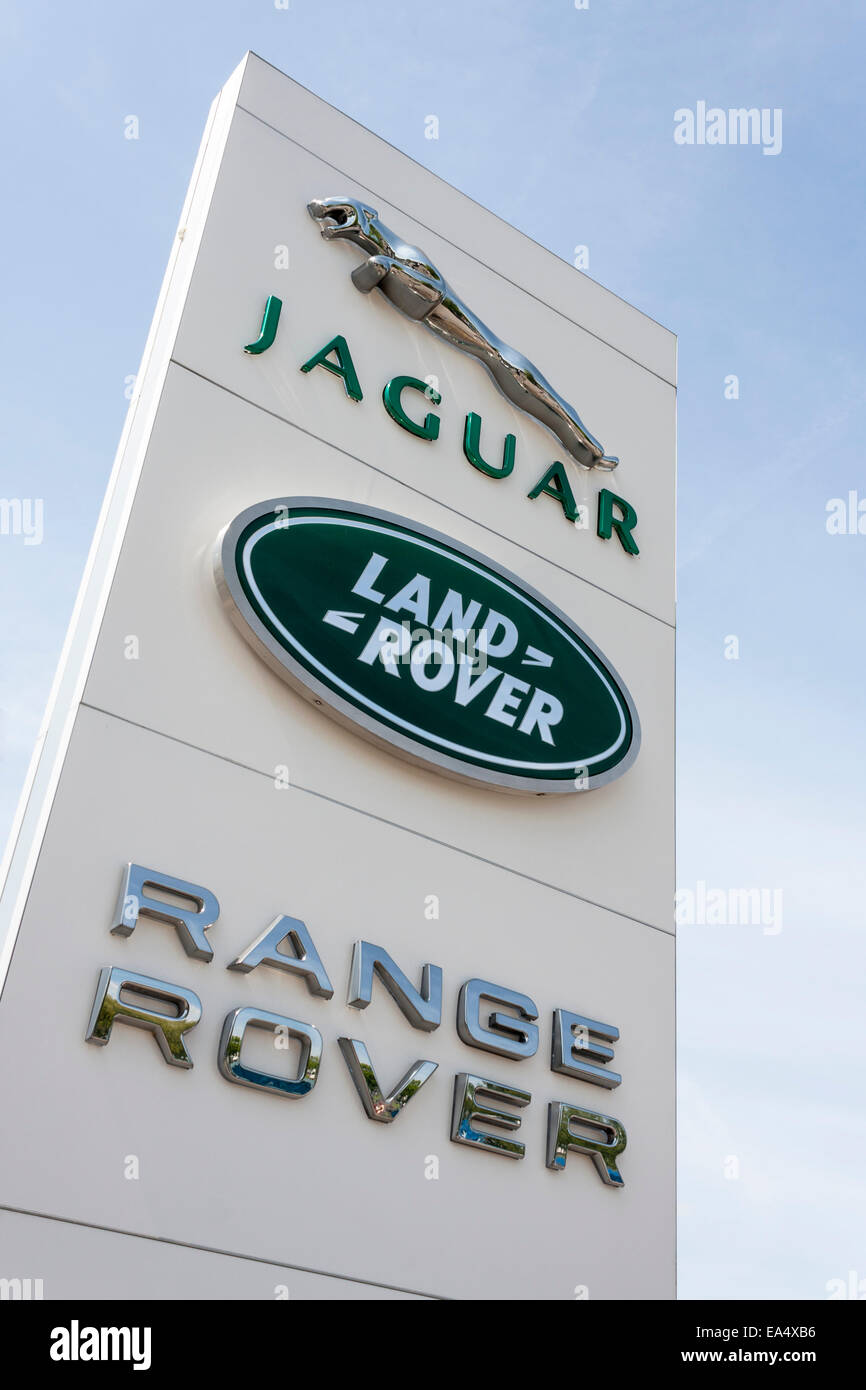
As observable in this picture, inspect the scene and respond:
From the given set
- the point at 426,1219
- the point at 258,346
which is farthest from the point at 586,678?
the point at 426,1219

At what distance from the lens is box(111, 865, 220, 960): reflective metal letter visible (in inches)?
204

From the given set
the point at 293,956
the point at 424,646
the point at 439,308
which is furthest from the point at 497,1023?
the point at 439,308

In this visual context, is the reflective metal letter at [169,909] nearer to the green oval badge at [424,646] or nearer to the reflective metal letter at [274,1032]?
the reflective metal letter at [274,1032]

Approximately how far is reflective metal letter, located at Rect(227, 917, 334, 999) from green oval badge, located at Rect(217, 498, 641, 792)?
1054 mm

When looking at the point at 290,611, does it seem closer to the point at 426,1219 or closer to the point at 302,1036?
the point at 302,1036

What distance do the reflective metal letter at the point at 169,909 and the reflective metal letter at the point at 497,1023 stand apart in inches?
52.0

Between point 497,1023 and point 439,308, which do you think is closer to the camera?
point 497,1023

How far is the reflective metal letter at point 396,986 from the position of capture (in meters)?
5.77

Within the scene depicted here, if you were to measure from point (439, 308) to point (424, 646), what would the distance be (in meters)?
2.39

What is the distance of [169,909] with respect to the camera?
5316 mm

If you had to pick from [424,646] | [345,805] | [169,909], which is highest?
[424,646]

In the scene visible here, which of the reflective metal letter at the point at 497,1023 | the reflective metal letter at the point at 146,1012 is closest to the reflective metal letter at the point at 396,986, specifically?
the reflective metal letter at the point at 497,1023

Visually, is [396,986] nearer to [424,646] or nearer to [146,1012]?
[146,1012]
